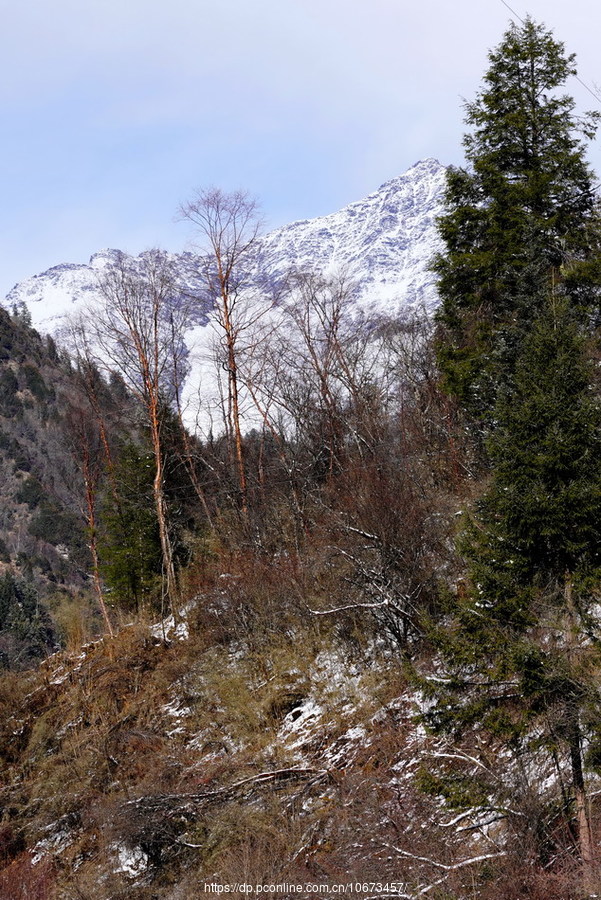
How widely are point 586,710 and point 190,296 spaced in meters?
14.6

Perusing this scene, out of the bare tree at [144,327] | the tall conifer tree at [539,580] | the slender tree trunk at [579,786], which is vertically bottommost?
the slender tree trunk at [579,786]

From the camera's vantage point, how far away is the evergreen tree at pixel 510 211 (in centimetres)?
1550

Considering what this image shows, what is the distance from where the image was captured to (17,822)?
36.6ft

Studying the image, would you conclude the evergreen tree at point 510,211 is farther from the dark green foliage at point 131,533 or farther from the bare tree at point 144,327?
the dark green foliage at point 131,533

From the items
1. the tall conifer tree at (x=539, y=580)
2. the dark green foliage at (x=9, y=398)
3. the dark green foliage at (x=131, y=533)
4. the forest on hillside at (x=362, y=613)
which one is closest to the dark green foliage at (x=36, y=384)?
the dark green foliage at (x=9, y=398)

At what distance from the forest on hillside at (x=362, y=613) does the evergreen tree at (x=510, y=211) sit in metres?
0.08

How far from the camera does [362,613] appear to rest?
11.5 metres

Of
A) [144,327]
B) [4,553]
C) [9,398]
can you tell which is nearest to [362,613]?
[144,327]

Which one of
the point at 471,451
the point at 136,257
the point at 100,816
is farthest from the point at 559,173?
the point at 100,816

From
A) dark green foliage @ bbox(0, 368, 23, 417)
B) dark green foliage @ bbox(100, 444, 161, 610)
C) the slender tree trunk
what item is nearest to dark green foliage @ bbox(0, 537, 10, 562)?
dark green foliage @ bbox(0, 368, 23, 417)

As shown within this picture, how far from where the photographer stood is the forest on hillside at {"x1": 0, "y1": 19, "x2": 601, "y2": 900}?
6.46 m

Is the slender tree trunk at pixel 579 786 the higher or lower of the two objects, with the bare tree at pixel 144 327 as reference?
lower

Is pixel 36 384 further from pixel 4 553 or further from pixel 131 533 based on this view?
pixel 131 533

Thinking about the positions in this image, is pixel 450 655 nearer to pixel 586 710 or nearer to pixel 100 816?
pixel 586 710
